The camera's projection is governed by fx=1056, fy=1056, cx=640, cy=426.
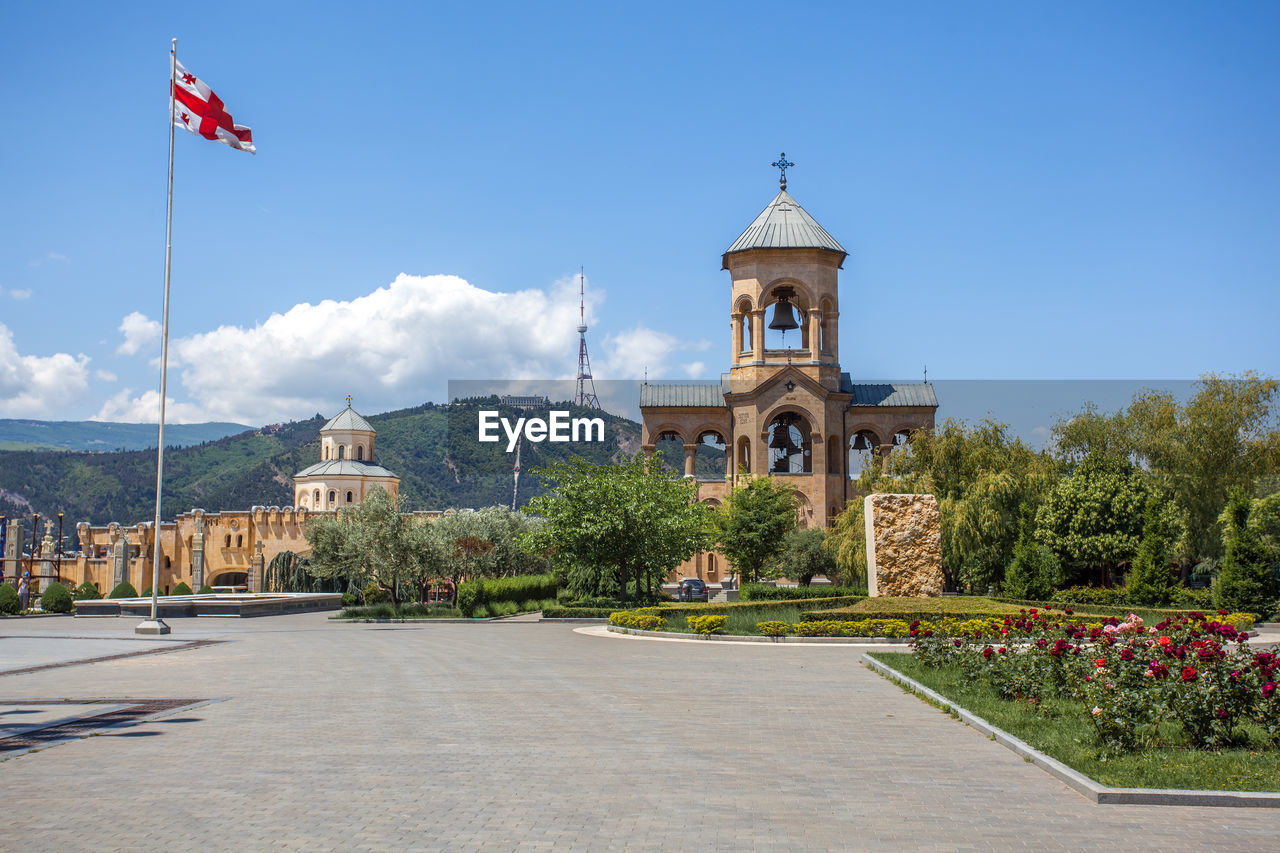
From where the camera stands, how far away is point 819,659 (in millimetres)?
19781

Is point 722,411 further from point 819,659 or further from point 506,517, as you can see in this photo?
point 819,659

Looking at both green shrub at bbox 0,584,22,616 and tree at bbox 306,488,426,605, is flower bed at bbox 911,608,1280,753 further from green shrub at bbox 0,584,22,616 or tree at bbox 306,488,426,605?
green shrub at bbox 0,584,22,616

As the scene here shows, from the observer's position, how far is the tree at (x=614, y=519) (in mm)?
34188

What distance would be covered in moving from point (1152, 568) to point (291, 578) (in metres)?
42.2

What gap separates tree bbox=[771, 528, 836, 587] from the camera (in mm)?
45875

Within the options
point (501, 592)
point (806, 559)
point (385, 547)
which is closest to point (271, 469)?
point (806, 559)

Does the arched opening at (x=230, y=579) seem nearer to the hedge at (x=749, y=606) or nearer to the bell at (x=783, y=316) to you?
the bell at (x=783, y=316)

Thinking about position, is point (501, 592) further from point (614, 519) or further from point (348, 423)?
point (348, 423)

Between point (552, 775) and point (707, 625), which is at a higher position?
point (552, 775)

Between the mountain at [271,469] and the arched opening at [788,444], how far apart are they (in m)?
54.2

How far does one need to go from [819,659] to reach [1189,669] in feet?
34.1

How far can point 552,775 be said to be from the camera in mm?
9250

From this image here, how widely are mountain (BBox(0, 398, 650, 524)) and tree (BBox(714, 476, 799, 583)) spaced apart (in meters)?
68.8

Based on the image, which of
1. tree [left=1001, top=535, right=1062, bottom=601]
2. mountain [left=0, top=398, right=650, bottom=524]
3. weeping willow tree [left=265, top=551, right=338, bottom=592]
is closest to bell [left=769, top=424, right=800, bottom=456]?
tree [left=1001, top=535, right=1062, bottom=601]
